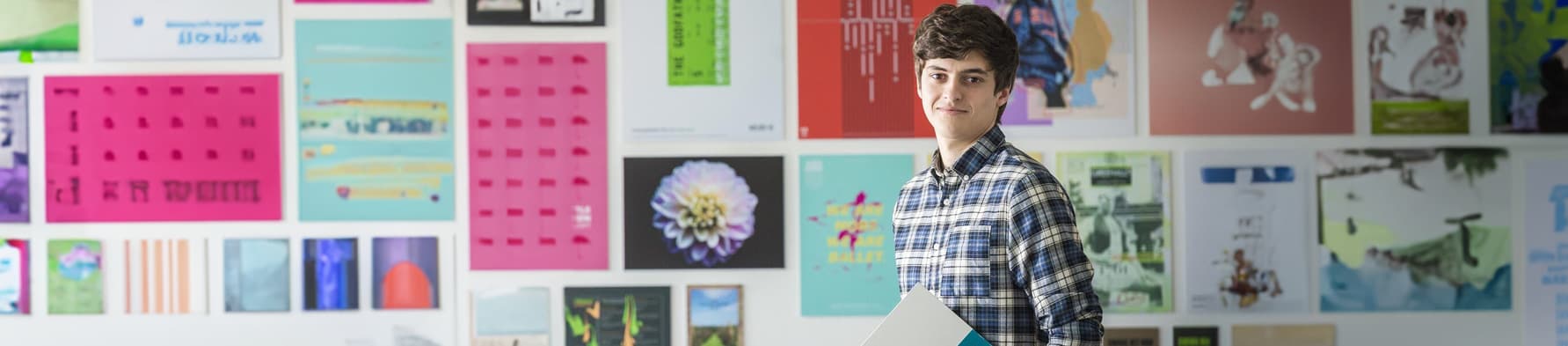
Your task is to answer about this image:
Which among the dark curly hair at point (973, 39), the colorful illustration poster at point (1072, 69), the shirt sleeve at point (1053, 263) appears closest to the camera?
the shirt sleeve at point (1053, 263)

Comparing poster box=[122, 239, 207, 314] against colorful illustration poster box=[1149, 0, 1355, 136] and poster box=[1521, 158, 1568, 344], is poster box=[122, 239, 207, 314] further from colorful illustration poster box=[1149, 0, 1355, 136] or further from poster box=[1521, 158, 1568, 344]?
poster box=[1521, 158, 1568, 344]

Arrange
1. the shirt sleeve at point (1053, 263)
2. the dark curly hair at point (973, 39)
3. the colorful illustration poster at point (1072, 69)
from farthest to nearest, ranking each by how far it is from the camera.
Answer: the colorful illustration poster at point (1072, 69) → the dark curly hair at point (973, 39) → the shirt sleeve at point (1053, 263)

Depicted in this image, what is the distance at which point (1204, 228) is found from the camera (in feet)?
8.03

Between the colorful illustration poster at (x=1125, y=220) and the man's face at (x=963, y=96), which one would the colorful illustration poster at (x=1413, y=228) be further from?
the man's face at (x=963, y=96)

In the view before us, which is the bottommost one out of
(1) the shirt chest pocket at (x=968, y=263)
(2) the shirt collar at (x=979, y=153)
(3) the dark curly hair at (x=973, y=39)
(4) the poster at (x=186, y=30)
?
(1) the shirt chest pocket at (x=968, y=263)

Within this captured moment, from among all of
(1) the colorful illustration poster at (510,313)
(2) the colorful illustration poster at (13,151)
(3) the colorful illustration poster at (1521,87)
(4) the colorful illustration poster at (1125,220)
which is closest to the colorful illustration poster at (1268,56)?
(4) the colorful illustration poster at (1125,220)

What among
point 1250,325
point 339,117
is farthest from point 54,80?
point 1250,325

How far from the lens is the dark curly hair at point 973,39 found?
1.44 meters

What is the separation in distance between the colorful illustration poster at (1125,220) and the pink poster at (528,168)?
102 cm

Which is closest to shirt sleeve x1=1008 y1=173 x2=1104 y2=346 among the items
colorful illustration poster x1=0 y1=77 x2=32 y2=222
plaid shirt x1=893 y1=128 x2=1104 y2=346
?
plaid shirt x1=893 y1=128 x2=1104 y2=346

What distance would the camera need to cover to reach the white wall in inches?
96.5

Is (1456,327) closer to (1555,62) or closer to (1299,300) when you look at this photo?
(1299,300)

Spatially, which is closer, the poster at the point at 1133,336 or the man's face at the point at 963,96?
the man's face at the point at 963,96

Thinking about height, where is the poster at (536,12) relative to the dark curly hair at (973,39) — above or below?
above
